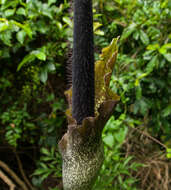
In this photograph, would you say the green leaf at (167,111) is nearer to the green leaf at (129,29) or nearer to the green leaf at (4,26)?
the green leaf at (129,29)

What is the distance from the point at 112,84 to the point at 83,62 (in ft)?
1.49

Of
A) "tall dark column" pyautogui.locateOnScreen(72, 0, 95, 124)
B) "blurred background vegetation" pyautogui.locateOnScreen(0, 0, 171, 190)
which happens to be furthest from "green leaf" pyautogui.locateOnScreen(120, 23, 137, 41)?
"tall dark column" pyautogui.locateOnScreen(72, 0, 95, 124)

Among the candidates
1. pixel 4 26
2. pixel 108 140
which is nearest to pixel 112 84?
pixel 108 140

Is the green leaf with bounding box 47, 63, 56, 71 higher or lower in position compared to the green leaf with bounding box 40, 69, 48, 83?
higher

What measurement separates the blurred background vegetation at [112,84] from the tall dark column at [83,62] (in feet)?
0.85

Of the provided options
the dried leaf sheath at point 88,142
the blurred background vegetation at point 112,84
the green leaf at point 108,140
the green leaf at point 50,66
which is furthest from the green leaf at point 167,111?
the dried leaf sheath at point 88,142

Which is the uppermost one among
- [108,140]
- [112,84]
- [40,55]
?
[40,55]

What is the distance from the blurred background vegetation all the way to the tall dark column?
0.85 feet

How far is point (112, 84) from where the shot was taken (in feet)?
2.56

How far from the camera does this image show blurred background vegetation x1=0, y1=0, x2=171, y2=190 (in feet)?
2.61

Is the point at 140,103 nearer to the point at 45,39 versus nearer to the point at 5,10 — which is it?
the point at 45,39

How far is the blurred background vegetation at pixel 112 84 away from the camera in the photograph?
795 mm

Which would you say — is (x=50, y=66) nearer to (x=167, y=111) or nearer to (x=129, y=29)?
(x=129, y=29)

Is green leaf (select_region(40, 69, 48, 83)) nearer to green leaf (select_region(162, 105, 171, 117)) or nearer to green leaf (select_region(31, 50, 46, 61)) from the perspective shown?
green leaf (select_region(31, 50, 46, 61))
